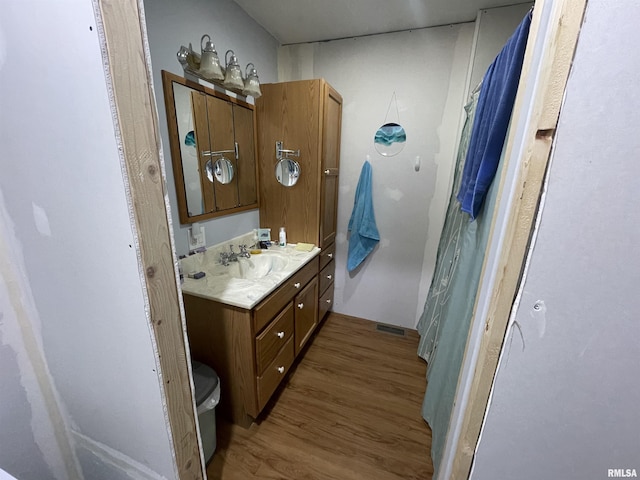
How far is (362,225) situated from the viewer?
216 centimetres

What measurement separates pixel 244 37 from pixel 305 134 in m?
0.75

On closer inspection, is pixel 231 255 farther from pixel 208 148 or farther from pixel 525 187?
pixel 525 187

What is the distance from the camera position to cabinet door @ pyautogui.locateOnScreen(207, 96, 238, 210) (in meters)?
1.51

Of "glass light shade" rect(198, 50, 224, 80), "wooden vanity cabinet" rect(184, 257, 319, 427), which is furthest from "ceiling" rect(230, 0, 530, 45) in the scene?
"wooden vanity cabinet" rect(184, 257, 319, 427)

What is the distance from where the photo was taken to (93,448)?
92cm

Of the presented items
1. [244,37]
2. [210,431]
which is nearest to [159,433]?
[210,431]

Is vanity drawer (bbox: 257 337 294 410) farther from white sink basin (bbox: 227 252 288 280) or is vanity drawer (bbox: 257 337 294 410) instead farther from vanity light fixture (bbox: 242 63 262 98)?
vanity light fixture (bbox: 242 63 262 98)

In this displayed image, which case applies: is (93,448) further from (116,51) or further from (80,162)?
(116,51)

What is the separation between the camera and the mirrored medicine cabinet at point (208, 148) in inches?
52.0

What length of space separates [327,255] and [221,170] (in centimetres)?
109

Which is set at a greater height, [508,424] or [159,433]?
[508,424]

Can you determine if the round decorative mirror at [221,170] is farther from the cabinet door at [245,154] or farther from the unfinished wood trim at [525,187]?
the unfinished wood trim at [525,187]

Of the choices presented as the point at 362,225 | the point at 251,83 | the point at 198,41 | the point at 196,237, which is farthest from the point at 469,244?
the point at 198,41

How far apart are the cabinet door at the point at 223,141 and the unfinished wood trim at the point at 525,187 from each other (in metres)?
1.52
